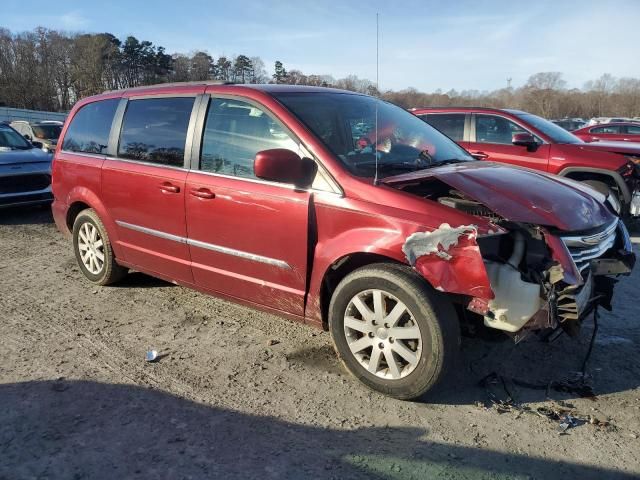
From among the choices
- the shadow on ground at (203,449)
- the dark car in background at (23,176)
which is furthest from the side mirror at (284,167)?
the dark car in background at (23,176)

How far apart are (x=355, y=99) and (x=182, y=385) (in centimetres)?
259

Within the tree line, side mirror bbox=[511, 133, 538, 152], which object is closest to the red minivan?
side mirror bbox=[511, 133, 538, 152]

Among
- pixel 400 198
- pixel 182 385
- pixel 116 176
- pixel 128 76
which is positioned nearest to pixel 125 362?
pixel 182 385

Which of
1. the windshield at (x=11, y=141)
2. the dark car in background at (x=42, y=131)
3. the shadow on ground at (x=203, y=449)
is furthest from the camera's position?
the dark car in background at (x=42, y=131)

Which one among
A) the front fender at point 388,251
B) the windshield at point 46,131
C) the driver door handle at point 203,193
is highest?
the windshield at point 46,131

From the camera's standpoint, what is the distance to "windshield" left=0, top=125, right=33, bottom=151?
30.7ft

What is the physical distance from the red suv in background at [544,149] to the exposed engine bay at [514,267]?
4564 millimetres

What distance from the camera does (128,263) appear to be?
4.84 meters

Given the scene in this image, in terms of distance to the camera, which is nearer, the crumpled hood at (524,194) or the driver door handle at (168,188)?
the crumpled hood at (524,194)

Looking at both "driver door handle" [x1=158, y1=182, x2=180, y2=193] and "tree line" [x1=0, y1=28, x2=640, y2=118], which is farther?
"tree line" [x1=0, y1=28, x2=640, y2=118]

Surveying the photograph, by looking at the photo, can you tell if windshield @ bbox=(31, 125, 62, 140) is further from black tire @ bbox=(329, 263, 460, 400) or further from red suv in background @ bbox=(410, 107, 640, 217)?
black tire @ bbox=(329, 263, 460, 400)

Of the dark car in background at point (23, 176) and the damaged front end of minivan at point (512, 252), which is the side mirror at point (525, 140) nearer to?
the damaged front end of minivan at point (512, 252)

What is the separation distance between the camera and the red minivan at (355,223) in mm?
2934

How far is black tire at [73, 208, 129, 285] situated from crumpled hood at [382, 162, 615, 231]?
2.98 metres
